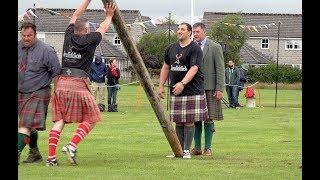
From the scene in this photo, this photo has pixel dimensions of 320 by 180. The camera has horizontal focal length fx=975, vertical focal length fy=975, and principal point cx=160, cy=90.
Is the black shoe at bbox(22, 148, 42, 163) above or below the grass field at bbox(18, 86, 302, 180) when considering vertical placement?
above

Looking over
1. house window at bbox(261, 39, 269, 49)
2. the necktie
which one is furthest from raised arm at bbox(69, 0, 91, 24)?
house window at bbox(261, 39, 269, 49)

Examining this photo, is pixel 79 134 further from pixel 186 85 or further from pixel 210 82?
pixel 210 82

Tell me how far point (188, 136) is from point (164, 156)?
45cm

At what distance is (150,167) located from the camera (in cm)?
1148

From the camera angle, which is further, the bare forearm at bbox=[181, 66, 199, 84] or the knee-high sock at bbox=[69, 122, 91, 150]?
the bare forearm at bbox=[181, 66, 199, 84]

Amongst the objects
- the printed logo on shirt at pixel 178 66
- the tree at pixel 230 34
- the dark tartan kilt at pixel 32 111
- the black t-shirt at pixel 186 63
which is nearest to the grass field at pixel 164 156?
the dark tartan kilt at pixel 32 111

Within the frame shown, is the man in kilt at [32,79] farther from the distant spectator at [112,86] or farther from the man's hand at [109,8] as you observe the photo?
the distant spectator at [112,86]

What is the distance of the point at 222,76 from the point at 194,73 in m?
1.22

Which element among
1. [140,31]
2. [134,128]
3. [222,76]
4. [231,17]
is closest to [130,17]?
[140,31]

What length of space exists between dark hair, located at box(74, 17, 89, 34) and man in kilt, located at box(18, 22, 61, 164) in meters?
0.57

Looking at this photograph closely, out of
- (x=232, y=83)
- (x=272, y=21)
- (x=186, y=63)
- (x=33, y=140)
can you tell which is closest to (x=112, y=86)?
(x=232, y=83)

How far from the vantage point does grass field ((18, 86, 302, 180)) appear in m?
10.7

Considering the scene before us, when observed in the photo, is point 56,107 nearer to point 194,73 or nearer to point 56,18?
point 194,73

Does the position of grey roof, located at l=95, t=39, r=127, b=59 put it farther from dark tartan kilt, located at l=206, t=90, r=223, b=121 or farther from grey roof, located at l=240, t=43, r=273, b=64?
dark tartan kilt, located at l=206, t=90, r=223, b=121
